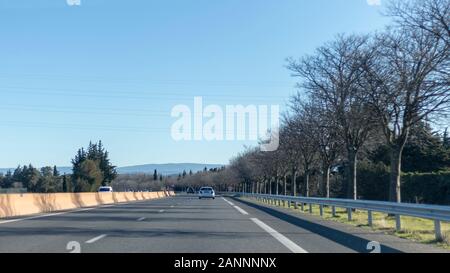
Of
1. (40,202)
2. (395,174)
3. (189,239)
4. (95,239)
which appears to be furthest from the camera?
(40,202)

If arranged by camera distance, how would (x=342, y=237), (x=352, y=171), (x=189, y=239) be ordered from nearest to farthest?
(x=189, y=239) → (x=342, y=237) → (x=352, y=171)

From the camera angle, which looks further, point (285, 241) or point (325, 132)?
point (325, 132)

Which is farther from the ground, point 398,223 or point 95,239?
point 398,223

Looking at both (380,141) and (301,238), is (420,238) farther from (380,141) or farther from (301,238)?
(380,141)

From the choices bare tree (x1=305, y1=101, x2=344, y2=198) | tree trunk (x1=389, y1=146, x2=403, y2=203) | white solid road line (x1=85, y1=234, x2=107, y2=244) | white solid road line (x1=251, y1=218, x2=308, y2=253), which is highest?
bare tree (x1=305, y1=101, x2=344, y2=198)

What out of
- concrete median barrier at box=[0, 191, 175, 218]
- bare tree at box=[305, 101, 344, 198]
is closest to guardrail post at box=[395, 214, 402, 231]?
bare tree at box=[305, 101, 344, 198]

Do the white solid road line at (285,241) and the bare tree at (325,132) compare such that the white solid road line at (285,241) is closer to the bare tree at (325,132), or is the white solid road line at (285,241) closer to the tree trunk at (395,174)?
the tree trunk at (395,174)

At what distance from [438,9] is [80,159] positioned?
128 metres

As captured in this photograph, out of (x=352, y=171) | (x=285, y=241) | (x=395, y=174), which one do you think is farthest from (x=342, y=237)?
(x=352, y=171)

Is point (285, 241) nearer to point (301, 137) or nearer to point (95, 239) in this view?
point (95, 239)

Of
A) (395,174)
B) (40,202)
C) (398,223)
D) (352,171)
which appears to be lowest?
(398,223)

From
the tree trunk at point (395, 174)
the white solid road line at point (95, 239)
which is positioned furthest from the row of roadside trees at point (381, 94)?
the white solid road line at point (95, 239)

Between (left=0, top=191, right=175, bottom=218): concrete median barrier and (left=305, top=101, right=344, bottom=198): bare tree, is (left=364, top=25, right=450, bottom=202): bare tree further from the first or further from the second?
(left=0, top=191, right=175, bottom=218): concrete median barrier
